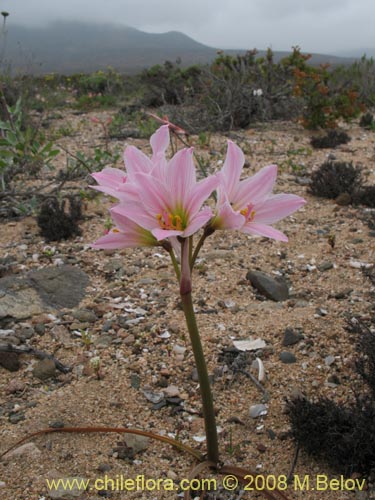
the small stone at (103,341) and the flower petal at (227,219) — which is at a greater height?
the flower petal at (227,219)

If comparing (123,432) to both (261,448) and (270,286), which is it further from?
(270,286)

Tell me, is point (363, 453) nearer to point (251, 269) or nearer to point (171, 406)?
point (171, 406)

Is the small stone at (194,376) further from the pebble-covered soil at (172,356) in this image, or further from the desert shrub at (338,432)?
the desert shrub at (338,432)

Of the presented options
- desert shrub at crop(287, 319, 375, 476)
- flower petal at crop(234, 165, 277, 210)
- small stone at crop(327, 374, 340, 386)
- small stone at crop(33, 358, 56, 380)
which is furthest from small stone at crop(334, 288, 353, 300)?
flower petal at crop(234, 165, 277, 210)

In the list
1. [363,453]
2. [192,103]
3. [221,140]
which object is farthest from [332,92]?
[363,453]

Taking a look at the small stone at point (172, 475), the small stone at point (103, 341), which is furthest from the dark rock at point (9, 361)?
the small stone at point (172, 475)

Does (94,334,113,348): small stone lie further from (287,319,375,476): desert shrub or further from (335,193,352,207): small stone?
(335,193,352,207): small stone
